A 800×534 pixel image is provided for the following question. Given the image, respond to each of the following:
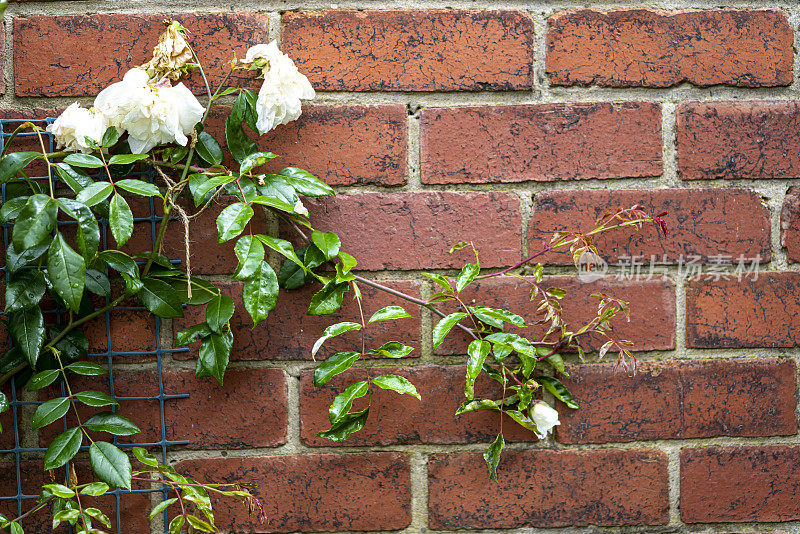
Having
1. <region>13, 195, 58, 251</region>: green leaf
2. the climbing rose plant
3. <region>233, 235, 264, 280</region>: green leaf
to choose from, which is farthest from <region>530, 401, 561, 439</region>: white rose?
<region>13, 195, 58, 251</region>: green leaf

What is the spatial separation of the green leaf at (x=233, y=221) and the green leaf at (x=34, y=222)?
168mm

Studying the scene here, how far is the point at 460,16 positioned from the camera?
0.75 metres

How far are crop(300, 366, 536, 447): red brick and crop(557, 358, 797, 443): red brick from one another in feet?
0.35

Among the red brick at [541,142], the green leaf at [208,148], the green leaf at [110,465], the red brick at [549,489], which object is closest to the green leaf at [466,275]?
the red brick at [541,142]

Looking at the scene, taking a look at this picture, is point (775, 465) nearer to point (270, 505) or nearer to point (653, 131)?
point (653, 131)

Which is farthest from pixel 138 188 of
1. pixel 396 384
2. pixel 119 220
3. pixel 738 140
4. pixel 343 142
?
pixel 738 140

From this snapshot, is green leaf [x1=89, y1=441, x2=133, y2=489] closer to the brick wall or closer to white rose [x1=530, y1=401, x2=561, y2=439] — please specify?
the brick wall

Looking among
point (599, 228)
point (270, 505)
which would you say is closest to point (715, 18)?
point (599, 228)

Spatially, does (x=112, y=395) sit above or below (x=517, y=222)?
below

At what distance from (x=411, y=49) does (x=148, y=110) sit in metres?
0.33

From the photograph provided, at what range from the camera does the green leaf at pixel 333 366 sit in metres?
0.69

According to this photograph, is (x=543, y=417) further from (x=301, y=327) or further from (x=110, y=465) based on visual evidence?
(x=110, y=465)

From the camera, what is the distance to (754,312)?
0.77 m

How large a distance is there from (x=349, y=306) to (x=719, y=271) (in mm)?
486
